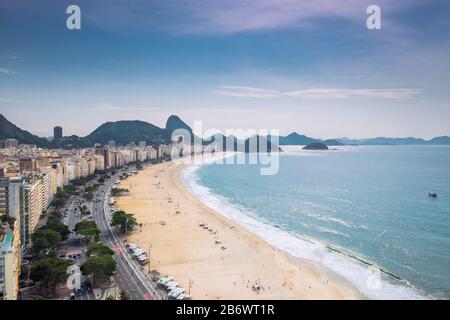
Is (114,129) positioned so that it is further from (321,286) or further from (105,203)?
(321,286)

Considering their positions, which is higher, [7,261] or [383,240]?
[7,261]

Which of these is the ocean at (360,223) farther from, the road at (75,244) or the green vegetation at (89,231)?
the road at (75,244)

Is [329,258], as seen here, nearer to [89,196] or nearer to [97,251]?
[97,251]

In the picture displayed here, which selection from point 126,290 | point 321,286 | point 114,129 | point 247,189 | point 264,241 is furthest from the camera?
point 114,129

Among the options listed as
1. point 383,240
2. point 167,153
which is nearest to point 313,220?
point 383,240
